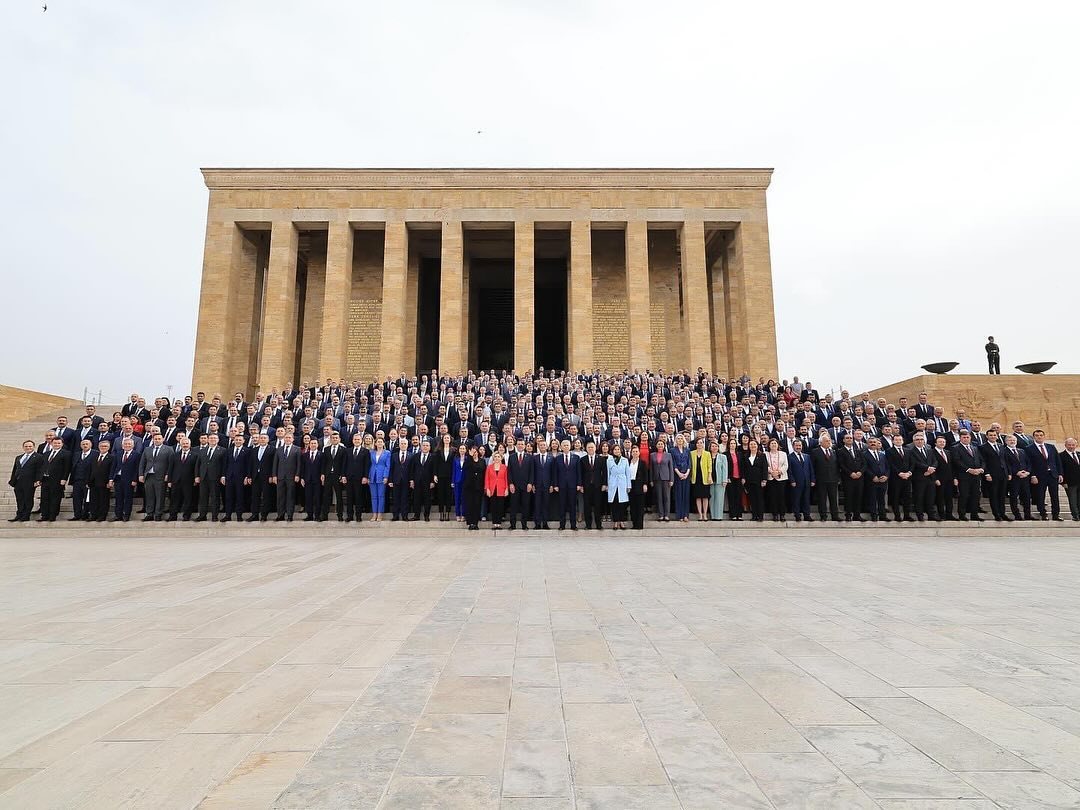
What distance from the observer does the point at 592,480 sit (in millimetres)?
10086

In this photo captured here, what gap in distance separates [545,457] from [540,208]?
731 inches

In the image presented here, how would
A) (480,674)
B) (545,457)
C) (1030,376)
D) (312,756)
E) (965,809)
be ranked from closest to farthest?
(965,809), (312,756), (480,674), (545,457), (1030,376)

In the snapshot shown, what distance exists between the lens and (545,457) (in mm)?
10203

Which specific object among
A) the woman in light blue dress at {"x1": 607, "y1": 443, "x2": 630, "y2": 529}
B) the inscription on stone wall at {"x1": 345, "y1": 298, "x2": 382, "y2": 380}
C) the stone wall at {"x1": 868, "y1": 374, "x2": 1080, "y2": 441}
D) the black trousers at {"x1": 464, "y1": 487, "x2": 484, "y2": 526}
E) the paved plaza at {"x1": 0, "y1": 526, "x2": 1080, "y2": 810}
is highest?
the inscription on stone wall at {"x1": 345, "y1": 298, "x2": 382, "y2": 380}

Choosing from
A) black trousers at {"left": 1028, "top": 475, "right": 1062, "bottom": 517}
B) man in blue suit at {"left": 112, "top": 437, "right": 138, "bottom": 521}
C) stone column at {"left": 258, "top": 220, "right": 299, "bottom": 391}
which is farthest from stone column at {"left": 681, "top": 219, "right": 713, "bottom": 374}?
man in blue suit at {"left": 112, "top": 437, "right": 138, "bottom": 521}

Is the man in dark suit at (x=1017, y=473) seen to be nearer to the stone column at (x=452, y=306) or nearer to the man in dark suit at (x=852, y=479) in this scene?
the man in dark suit at (x=852, y=479)

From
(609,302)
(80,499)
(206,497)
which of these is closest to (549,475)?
(206,497)

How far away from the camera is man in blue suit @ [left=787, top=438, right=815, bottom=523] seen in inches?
413

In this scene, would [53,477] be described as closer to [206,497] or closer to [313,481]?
[206,497]

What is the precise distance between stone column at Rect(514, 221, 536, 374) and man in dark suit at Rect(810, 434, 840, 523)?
1496 cm

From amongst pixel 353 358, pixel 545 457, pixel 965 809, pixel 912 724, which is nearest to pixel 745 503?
pixel 545 457

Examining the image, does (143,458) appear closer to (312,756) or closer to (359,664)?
(359,664)

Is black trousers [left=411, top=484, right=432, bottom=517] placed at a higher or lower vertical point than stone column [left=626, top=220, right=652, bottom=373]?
lower

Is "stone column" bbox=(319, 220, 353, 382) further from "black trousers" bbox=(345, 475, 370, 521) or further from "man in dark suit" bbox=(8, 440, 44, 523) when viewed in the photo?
"black trousers" bbox=(345, 475, 370, 521)
